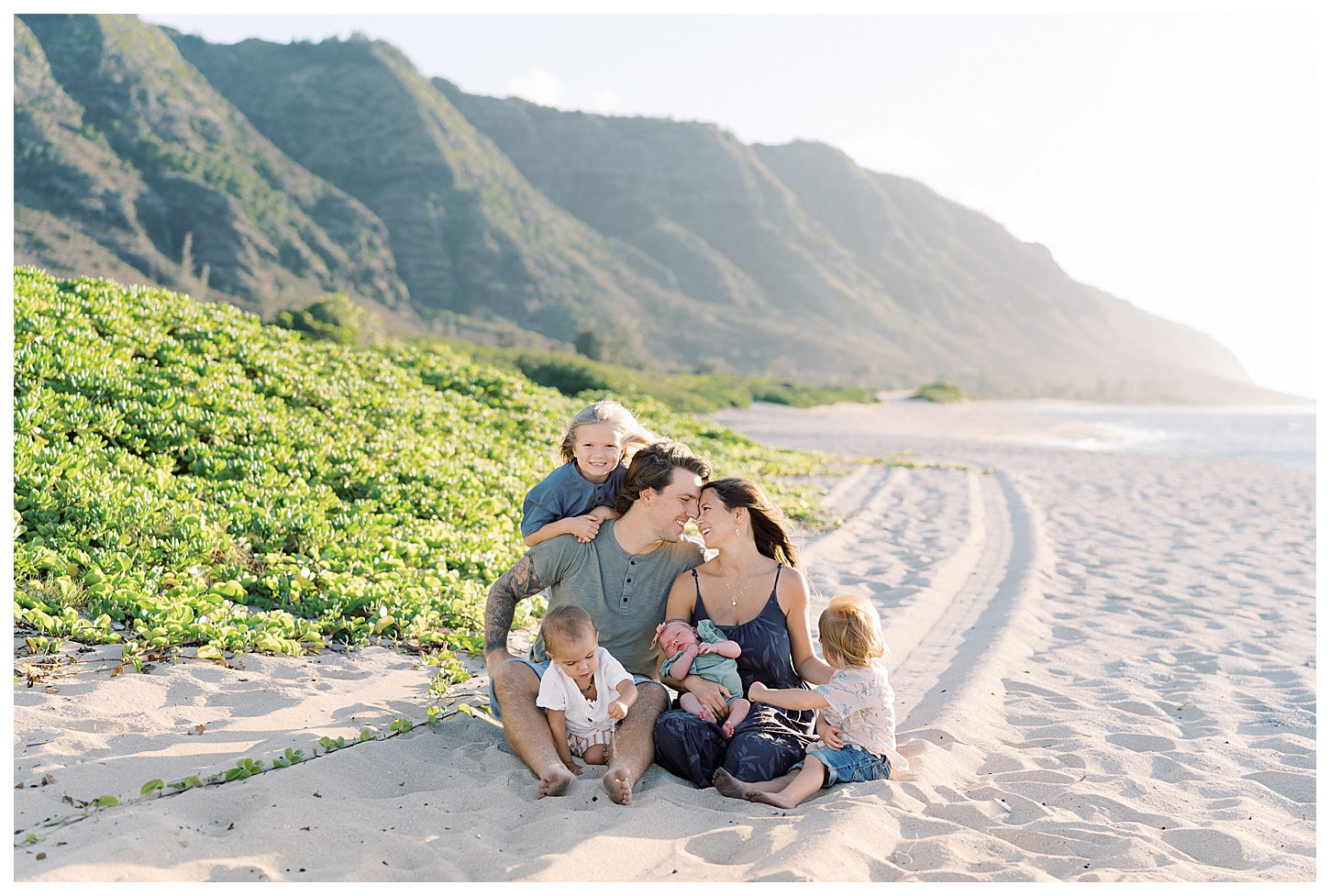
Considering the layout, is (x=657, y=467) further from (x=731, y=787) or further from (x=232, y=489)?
(x=232, y=489)

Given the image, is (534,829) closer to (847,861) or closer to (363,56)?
(847,861)

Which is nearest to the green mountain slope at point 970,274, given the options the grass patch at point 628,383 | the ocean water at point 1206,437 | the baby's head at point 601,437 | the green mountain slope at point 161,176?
the ocean water at point 1206,437

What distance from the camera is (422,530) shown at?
6.77 metres

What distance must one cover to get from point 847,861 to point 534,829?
1.06 meters

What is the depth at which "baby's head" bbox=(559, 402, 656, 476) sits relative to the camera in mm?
3910

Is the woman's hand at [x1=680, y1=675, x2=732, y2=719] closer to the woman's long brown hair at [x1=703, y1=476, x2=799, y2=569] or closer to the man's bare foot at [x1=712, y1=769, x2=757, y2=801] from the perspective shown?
the man's bare foot at [x1=712, y1=769, x2=757, y2=801]

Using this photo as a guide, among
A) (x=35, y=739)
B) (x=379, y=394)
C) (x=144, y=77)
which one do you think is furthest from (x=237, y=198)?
(x=35, y=739)

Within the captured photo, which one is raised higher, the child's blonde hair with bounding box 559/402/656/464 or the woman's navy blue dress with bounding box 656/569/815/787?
the child's blonde hair with bounding box 559/402/656/464

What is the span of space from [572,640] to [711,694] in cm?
67

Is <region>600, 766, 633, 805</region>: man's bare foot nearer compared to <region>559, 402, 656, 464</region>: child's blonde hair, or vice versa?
<region>600, 766, 633, 805</region>: man's bare foot

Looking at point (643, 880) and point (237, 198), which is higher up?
point (237, 198)

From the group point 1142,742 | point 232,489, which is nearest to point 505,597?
point 1142,742

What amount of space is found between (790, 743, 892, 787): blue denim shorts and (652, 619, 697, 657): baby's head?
2.18 ft

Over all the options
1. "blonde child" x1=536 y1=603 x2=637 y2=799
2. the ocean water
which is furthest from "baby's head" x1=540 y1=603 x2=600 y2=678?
the ocean water
